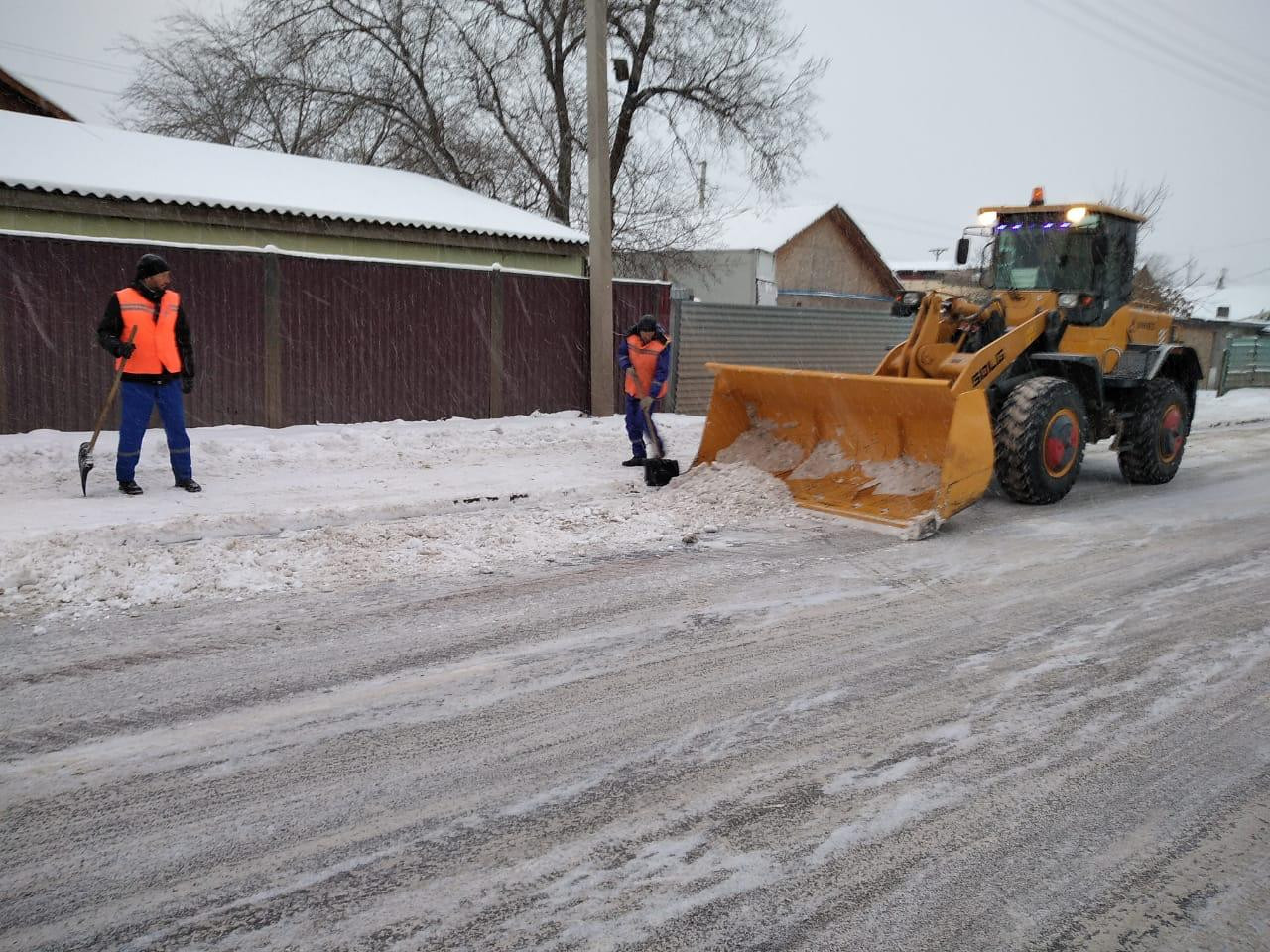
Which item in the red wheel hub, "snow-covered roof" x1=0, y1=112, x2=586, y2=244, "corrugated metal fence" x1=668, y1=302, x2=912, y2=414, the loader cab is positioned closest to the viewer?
the red wheel hub

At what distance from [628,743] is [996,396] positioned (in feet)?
19.3

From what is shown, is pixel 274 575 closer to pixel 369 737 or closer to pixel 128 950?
pixel 369 737

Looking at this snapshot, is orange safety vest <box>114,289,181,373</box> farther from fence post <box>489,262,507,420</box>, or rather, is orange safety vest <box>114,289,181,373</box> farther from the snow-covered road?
fence post <box>489,262,507,420</box>

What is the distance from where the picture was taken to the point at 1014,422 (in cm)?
753

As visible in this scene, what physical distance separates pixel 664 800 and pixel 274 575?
318cm

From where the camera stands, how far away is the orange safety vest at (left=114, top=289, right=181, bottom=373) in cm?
713

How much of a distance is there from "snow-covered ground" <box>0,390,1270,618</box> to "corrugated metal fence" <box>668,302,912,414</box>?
12.3 feet

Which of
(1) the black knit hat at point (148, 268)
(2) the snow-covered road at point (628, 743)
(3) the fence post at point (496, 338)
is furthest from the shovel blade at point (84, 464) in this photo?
(3) the fence post at point (496, 338)

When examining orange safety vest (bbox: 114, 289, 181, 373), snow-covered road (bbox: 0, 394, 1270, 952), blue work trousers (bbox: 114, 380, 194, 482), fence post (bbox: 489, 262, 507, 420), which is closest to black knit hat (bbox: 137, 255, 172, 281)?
orange safety vest (bbox: 114, 289, 181, 373)

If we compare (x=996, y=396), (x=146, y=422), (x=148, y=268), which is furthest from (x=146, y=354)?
(x=996, y=396)

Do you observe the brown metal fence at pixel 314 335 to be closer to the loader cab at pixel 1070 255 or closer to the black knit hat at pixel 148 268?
the black knit hat at pixel 148 268

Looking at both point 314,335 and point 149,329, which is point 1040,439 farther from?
point 314,335

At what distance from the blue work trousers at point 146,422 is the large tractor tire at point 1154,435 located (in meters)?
8.28

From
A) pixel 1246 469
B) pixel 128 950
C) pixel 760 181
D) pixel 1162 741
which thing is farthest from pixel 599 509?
pixel 760 181
